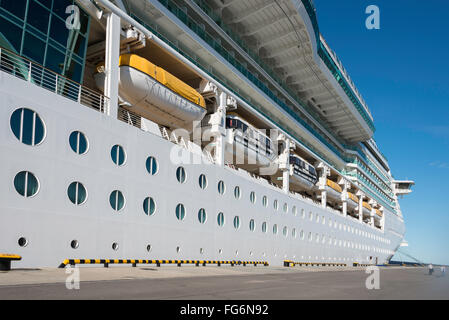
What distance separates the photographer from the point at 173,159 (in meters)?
16.0

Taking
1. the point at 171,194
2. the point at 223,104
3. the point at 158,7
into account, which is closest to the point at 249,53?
the point at 223,104

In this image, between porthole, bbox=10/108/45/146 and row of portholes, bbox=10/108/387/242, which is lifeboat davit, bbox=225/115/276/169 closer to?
row of portholes, bbox=10/108/387/242

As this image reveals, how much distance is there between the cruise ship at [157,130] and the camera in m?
10.9

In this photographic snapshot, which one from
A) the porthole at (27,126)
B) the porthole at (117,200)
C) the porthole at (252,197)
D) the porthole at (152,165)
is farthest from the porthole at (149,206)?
the porthole at (252,197)

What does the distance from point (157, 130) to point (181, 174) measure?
2076 millimetres

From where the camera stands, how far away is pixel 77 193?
11836mm

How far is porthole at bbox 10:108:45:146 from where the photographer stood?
10394 millimetres

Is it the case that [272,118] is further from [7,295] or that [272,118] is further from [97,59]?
[7,295]

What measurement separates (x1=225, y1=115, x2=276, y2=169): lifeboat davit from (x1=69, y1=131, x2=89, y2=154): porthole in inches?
386

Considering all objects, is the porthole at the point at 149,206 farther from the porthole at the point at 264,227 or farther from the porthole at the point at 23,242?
the porthole at the point at 264,227

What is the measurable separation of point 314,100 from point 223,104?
1758 cm

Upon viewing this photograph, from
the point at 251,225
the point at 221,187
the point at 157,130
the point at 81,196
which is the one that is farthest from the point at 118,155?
the point at 251,225

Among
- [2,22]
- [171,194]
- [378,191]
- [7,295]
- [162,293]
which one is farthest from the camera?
[378,191]

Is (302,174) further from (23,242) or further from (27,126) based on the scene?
(23,242)
